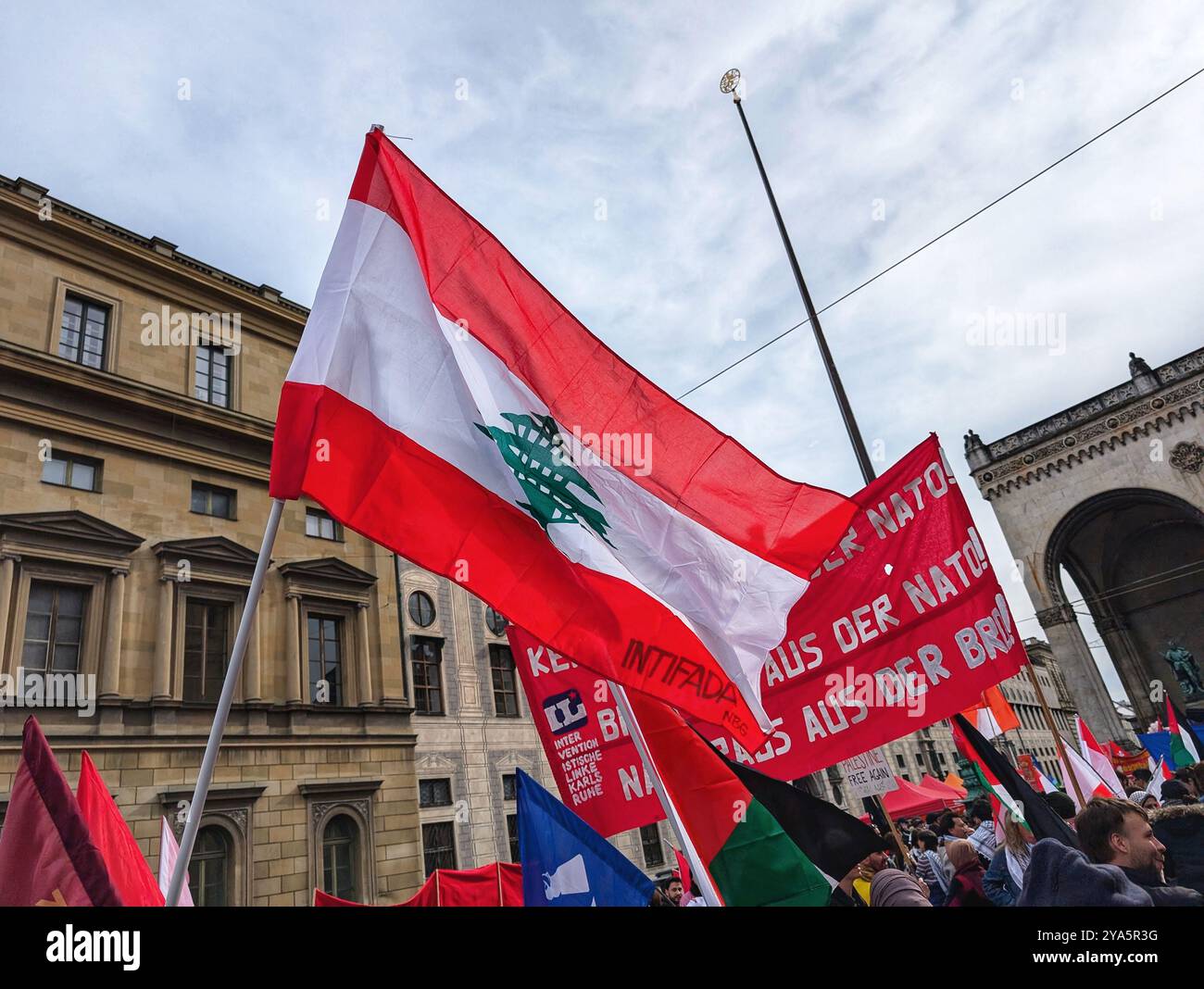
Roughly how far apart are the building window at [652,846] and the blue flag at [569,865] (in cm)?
2225

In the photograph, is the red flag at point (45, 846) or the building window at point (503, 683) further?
the building window at point (503, 683)

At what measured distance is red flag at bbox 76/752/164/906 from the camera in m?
5.07

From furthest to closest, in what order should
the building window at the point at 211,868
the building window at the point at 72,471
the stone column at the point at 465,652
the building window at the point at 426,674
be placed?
the stone column at the point at 465,652 → the building window at the point at 426,674 → the building window at the point at 72,471 → the building window at the point at 211,868

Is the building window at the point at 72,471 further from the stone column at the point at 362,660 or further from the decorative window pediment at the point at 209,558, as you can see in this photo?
the stone column at the point at 362,660

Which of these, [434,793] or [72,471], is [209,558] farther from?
[434,793]

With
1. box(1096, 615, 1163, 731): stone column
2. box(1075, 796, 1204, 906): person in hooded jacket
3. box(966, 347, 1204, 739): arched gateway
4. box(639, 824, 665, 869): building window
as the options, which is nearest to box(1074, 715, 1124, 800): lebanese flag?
box(1075, 796, 1204, 906): person in hooded jacket

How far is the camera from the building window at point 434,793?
2155 cm

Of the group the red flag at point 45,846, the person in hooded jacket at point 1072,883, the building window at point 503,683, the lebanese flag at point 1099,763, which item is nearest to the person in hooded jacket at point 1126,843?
the person in hooded jacket at point 1072,883

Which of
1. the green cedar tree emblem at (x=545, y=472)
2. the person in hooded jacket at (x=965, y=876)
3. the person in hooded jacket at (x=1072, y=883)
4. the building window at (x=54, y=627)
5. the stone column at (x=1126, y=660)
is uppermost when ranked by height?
the building window at (x=54, y=627)

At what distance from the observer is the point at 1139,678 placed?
119 feet

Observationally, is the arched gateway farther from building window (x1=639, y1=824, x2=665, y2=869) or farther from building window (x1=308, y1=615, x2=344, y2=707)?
building window (x1=308, y1=615, x2=344, y2=707)

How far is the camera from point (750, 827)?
520 centimetres

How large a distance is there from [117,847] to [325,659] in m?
15.5
